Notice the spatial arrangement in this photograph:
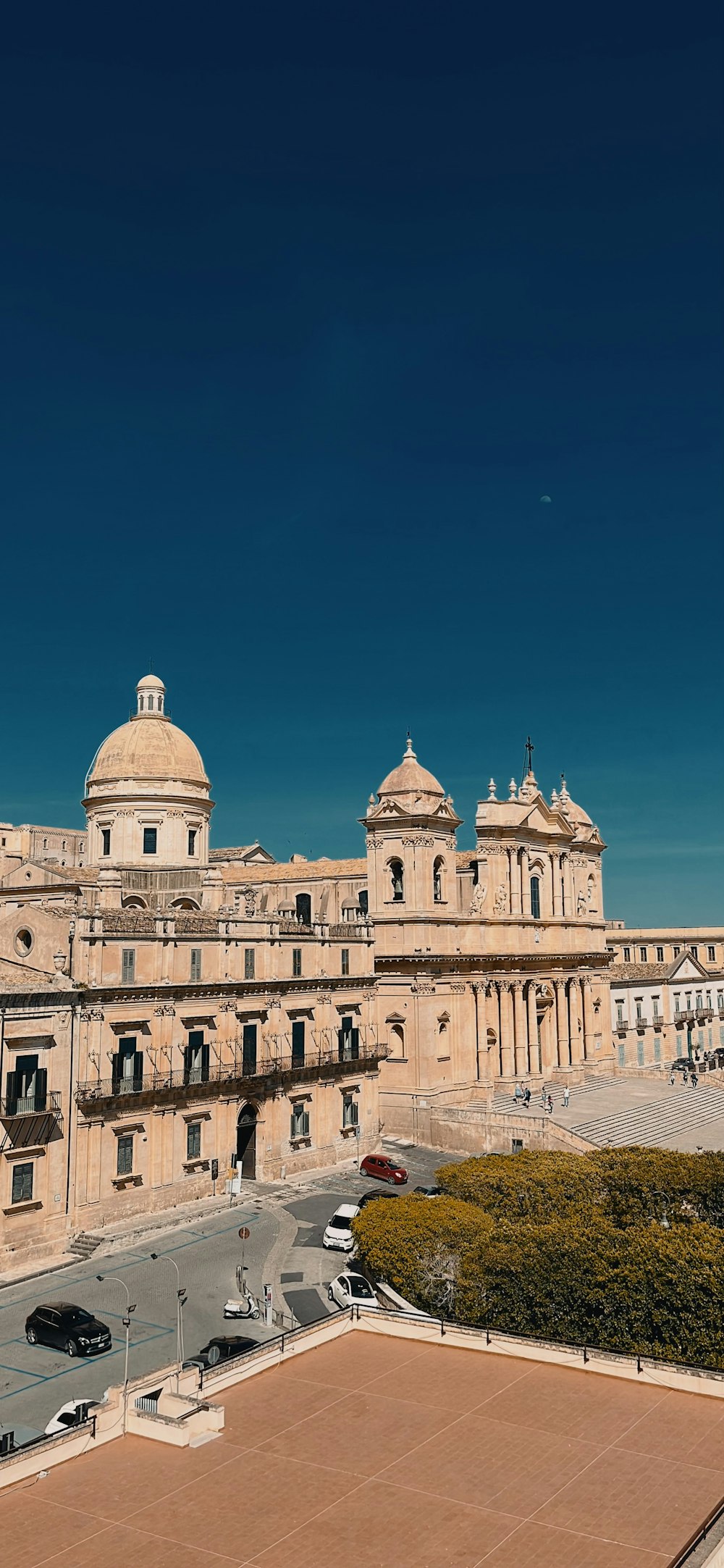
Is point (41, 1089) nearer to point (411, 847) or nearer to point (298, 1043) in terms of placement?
point (298, 1043)

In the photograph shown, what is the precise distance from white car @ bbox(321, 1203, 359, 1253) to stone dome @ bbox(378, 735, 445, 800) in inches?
1009

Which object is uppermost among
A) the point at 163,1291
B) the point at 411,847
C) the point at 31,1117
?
the point at 411,847

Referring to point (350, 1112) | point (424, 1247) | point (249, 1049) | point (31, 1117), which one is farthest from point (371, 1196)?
point (424, 1247)

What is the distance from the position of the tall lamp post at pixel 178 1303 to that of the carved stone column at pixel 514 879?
113 ft

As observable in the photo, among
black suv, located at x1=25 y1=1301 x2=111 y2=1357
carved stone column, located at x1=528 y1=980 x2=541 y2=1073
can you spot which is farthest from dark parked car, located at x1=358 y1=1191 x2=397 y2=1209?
carved stone column, located at x1=528 y1=980 x2=541 y2=1073

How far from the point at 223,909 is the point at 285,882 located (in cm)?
1758

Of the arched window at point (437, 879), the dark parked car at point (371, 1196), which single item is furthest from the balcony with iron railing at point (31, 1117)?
the arched window at point (437, 879)

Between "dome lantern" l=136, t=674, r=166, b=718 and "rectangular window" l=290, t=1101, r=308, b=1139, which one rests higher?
"dome lantern" l=136, t=674, r=166, b=718

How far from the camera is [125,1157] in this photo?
43.7 meters

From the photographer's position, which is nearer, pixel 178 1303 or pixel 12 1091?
pixel 178 1303

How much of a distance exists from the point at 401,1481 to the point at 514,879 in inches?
2009

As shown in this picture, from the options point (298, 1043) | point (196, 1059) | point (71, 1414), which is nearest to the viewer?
point (71, 1414)

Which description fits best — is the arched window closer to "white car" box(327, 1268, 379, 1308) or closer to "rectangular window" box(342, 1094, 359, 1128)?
"rectangular window" box(342, 1094, 359, 1128)

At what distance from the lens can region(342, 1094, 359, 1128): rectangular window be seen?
57.0 metres
